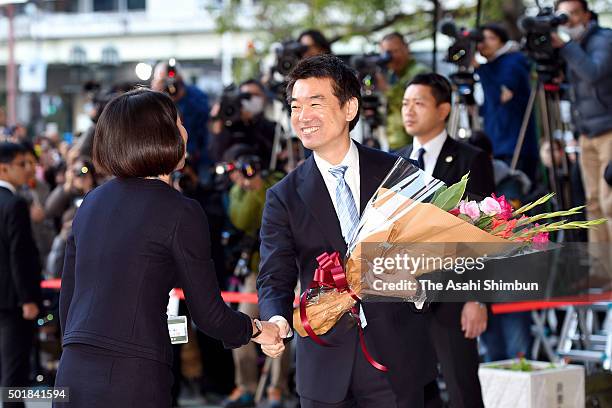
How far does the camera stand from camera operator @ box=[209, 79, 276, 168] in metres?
8.52

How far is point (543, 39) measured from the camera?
288 inches

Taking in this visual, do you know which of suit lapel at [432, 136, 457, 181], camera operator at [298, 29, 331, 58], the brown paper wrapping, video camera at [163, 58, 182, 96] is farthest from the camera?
video camera at [163, 58, 182, 96]

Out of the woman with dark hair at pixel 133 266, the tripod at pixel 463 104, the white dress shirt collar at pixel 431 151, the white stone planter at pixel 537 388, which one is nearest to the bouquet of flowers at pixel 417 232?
the woman with dark hair at pixel 133 266

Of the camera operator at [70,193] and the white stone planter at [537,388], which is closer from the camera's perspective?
the white stone planter at [537,388]

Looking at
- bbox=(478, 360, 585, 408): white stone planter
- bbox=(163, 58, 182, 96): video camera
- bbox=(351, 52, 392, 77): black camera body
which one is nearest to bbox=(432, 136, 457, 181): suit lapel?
bbox=(478, 360, 585, 408): white stone planter

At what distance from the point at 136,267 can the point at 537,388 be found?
296 cm

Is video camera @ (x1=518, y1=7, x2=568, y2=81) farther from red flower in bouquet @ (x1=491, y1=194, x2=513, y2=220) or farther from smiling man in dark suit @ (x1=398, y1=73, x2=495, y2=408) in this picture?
red flower in bouquet @ (x1=491, y1=194, x2=513, y2=220)

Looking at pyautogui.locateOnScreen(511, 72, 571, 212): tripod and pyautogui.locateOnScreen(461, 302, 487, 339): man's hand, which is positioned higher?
pyautogui.locateOnScreen(511, 72, 571, 212): tripod

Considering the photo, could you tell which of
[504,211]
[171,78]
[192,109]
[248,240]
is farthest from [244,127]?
[504,211]

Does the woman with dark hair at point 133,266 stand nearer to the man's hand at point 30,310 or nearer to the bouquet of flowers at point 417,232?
the bouquet of flowers at point 417,232

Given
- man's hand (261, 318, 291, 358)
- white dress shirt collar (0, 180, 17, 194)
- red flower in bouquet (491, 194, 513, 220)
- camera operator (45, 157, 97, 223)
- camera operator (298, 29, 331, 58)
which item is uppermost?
→ camera operator (298, 29, 331, 58)

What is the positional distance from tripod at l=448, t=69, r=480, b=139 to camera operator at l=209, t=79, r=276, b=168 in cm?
157

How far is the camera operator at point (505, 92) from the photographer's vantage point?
334 inches

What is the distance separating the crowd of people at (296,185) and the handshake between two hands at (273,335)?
0.04 ft
